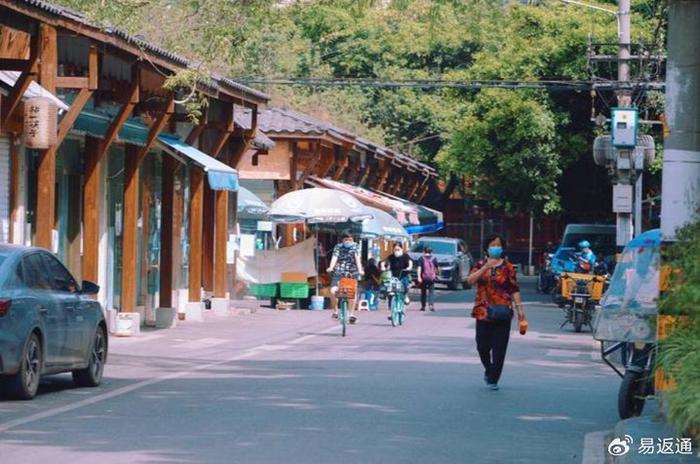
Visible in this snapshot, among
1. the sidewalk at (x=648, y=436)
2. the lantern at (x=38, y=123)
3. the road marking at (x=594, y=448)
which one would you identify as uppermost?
the lantern at (x=38, y=123)

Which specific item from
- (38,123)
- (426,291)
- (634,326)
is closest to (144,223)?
A: (38,123)

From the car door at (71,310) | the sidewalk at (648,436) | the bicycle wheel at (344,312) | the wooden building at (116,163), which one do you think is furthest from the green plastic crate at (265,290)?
the sidewalk at (648,436)

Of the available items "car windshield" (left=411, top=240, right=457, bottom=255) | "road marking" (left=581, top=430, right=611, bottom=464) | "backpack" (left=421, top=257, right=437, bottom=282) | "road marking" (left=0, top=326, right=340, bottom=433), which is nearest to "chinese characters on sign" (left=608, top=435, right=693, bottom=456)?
"road marking" (left=581, top=430, right=611, bottom=464)

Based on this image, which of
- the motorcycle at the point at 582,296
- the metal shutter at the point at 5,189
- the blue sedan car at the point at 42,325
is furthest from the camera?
the motorcycle at the point at 582,296

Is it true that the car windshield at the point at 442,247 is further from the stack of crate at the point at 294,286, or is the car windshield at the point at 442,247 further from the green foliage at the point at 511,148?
the stack of crate at the point at 294,286

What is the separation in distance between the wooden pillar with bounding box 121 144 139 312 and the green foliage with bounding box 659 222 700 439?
16048mm

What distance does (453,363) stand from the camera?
21.7 meters

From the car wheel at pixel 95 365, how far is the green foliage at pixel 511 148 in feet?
92.3

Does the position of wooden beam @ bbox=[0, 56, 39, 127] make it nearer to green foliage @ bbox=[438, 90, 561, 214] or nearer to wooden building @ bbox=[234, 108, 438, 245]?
wooden building @ bbox=[234, 108, 438, 245]

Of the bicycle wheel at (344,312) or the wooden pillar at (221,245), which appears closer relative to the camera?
the bicycle wheel at (344,312)

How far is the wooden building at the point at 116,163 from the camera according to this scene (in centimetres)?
2139

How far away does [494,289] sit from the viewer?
59.7 ft

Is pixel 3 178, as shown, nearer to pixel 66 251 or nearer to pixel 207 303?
pixel 66 251

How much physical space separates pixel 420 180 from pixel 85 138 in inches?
1809
